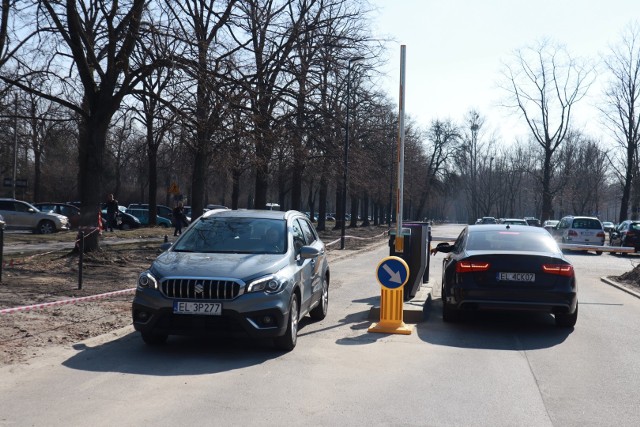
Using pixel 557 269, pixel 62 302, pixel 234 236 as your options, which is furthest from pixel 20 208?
pixel 557 269

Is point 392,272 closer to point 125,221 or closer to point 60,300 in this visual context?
point 60,300

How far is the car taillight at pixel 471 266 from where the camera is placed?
9727mm

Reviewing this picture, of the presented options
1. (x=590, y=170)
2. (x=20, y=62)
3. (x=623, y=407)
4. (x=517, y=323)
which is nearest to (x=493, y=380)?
(x=623, y=407)

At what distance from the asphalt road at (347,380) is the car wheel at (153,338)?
10 cm

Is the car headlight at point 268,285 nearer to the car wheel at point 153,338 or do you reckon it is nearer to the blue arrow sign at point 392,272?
the car wheel at point 153,338

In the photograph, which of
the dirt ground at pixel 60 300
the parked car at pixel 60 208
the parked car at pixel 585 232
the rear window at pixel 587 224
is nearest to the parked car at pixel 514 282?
the dirt ground at pixel 60 300

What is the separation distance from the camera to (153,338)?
8125 mm

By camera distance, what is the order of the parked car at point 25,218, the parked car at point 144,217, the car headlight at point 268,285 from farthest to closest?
the parked car at point 144,217 < the parked car at point 25,218 < the car headlight at point 268,285

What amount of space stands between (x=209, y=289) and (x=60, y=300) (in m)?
4.48

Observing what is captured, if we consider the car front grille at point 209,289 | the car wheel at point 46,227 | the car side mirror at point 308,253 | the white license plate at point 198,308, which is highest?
the car side mirror at point 308,253

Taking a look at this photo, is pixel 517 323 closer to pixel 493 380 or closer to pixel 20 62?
pixel 493 380

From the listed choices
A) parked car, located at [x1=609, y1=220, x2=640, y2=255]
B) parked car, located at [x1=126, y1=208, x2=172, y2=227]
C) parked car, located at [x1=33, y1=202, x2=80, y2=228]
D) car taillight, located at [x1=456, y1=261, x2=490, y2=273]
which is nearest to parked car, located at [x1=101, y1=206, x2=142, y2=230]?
parked car, located at [x1=33, y1=202, x2=80, y2=228]

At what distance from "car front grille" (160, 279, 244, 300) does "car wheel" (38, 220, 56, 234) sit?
89.4 ft

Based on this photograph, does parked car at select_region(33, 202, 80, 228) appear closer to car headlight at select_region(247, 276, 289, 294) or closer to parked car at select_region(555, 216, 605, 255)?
parked car at select_region(555, 216, 605, 255)
